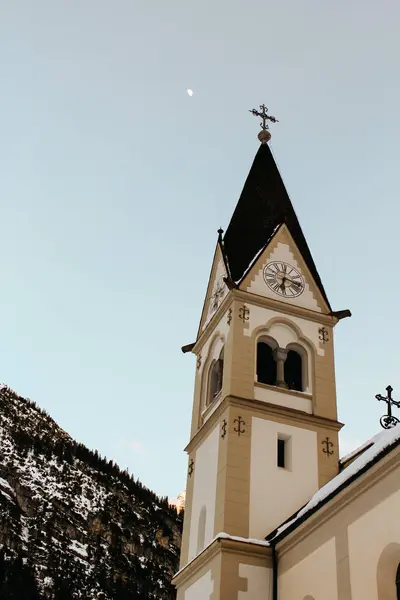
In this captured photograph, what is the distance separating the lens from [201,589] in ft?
67.9

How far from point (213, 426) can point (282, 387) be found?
2.16 metres

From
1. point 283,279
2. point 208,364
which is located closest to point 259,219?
point 283,279

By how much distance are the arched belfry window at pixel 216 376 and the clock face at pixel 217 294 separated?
6.31 ft

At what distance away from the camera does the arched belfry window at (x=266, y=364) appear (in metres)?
24.5

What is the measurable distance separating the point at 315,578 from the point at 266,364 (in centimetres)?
825

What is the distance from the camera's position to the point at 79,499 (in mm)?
82000

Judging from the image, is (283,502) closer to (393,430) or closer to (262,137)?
(393,430)

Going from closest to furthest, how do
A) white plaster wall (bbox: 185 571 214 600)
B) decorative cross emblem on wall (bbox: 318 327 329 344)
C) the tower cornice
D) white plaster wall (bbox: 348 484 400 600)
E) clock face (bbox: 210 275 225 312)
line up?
white plaster wall (bbox: 348 484 400 600) → white plaster wall (bbox: 185 571 214 600) → the tower cornice → decorative cross emblem on wall (bbox: 318 327 329 344) → clock face (bbox: 210 275 225 312)

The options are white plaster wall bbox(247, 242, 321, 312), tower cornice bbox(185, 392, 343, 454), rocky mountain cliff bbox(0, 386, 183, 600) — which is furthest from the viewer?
rocky mountain cliff bbox(0, 386, 183, 600)

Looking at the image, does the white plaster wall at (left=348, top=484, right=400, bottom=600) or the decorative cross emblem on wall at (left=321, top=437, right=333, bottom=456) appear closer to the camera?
the white plaster wall at (left=348, top=484, right=400, bottom=600)

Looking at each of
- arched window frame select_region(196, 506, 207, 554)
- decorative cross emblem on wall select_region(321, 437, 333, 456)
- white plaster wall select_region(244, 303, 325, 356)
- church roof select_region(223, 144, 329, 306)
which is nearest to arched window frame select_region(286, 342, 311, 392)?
white plaster wall select_region(244, 303, 325, 356)

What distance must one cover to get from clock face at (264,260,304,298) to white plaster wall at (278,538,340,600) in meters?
9.43

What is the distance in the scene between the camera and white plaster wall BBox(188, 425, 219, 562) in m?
22.0

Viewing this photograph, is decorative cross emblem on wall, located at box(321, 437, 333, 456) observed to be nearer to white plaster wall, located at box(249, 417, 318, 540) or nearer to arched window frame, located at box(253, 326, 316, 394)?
white plaster wall, located at box(249, 417, 318, 540)
